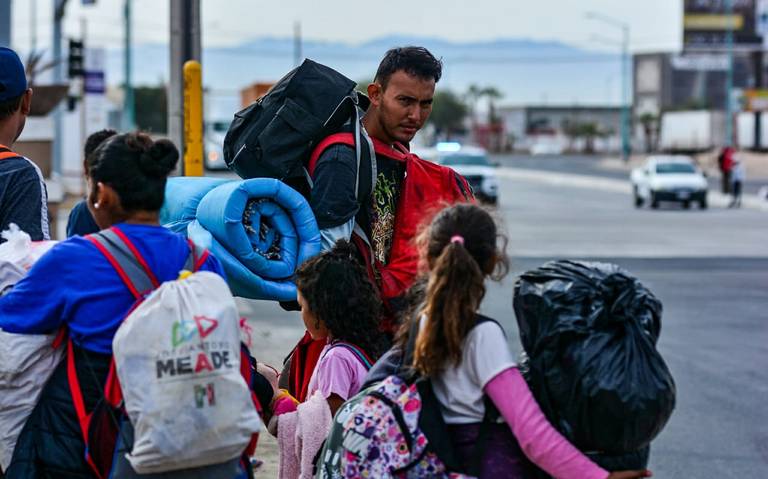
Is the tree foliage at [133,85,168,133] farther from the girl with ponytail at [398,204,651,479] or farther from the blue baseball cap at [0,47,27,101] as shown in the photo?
the girl with ponytail at [398,204,651,479]

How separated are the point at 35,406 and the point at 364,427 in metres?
A: 0.96

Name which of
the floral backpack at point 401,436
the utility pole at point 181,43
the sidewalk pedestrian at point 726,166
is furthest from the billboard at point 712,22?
the floral backpack at point 401,436

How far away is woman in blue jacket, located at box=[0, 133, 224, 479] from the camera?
3631 millimetres

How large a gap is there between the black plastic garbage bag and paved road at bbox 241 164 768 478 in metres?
0.44

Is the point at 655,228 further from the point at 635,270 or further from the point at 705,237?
the point at 635,270

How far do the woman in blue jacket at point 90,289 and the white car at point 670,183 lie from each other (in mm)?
34325

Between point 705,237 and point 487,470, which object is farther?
point 705,237

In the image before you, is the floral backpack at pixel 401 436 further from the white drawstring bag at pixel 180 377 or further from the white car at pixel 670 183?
the white car at pixel 670 183

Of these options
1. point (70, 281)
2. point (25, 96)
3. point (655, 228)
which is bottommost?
point (655, 228)

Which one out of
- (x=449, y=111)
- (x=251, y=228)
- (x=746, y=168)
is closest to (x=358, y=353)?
(x=251, y=228)

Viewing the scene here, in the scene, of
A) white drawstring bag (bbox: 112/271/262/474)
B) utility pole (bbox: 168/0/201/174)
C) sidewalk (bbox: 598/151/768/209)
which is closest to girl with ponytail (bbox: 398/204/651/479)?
white drawstring bag (bbox: 112/271/262/474)

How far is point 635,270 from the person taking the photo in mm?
17875

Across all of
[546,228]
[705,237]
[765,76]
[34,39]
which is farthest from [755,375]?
[765,76]

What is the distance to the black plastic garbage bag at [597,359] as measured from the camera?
140 inches
